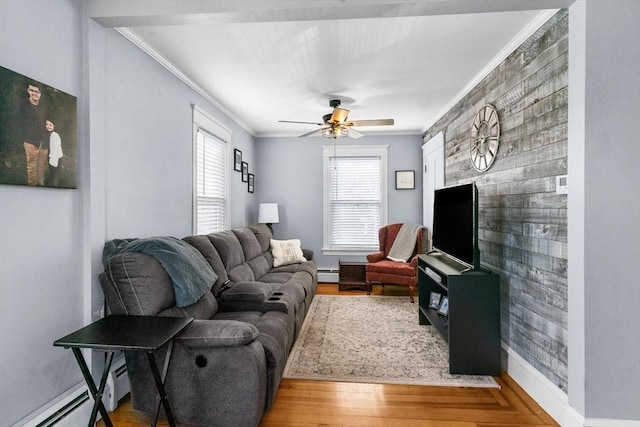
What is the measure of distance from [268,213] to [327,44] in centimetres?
326

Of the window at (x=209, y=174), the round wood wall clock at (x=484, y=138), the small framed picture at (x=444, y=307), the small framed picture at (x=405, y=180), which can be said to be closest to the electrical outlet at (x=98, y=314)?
the window at (x=209, y=174)

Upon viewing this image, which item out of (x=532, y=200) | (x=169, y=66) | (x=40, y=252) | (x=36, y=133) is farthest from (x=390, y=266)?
(x=36, y=133)

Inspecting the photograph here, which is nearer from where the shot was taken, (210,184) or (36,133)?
(36,133)

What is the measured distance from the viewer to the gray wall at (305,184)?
18.9ft

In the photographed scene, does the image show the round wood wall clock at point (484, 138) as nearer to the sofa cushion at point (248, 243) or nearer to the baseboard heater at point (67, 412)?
the sofa cushion at point (248, 243)

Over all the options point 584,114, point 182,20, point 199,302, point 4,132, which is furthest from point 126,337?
point 584,114

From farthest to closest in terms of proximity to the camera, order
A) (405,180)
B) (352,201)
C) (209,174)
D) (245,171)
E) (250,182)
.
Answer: (352,201)
(405,180)
(250,182)
(245,171)
(209,174)

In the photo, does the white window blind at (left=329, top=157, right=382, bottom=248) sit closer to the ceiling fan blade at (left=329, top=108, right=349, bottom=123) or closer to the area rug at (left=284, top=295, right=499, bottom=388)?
the area rug at (left=284, top=295, right=499, bottom=388)

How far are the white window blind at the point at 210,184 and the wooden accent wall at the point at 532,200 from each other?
3031 millimetres

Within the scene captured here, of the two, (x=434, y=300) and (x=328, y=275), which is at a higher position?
(x=434, y=300)

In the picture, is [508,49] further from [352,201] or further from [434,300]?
[352,201]

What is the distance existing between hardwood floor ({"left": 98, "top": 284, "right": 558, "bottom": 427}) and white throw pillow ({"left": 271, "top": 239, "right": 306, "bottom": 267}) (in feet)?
7.19

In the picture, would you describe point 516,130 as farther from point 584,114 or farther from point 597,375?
point 597,375

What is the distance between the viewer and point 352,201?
5852 millimetres
